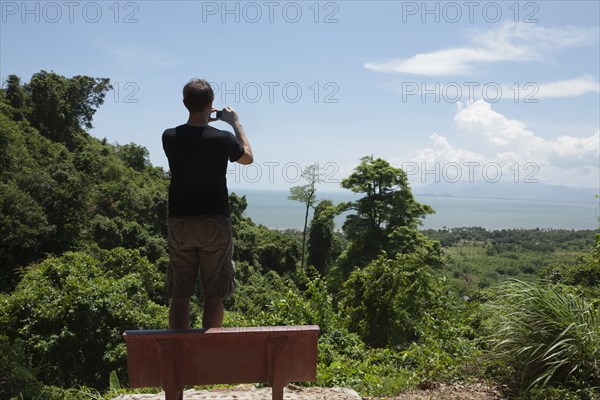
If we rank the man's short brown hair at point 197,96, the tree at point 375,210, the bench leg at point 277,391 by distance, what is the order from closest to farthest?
the bench leg at point 277,391 < the man's short brown hair at point 197,96 < the tree at point 375,210

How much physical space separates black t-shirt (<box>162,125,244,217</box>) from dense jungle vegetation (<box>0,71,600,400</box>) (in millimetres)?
2598

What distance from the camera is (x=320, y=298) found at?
30.9ft

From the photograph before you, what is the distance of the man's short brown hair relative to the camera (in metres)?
3.20

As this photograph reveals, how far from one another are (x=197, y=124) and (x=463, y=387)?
3400 millimetres

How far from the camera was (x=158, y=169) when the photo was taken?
57625 mm

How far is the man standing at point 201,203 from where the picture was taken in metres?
3.11

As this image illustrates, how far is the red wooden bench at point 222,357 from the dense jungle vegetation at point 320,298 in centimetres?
211

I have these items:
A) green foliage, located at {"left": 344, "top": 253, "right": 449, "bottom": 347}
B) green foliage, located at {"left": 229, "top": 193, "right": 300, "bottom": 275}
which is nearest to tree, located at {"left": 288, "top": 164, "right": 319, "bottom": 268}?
green foliage, located at {"left": 229, "top": 193, "right": 300, "bottom": 275}

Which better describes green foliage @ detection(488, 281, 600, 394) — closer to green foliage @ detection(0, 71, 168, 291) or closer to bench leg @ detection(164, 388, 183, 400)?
bench leg @ detection(164, 388, 183, 400)

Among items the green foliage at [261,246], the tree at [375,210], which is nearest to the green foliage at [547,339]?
the tree at [375,210]

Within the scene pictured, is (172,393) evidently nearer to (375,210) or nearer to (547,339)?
(547,339)

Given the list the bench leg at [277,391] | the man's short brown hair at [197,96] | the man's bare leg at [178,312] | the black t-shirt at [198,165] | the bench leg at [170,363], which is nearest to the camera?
the bench leg at [170,363]

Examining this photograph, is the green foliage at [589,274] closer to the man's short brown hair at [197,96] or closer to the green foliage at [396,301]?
the green foliage at [396,301]

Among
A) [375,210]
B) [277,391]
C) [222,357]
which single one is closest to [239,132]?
[222,357]
